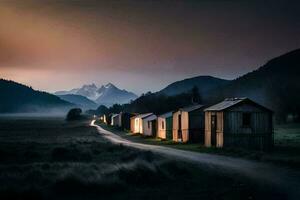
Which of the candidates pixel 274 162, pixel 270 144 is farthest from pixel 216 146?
pixel 274 162

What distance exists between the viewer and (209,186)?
57.0ft

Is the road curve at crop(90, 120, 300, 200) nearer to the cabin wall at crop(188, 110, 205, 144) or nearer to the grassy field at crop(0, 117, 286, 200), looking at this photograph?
the grassy field at crop(0, 117, 286, 200)

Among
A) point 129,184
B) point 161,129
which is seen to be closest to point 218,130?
point 161,129

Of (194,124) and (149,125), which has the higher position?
(194,124)

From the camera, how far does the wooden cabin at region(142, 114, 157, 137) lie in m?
60.4

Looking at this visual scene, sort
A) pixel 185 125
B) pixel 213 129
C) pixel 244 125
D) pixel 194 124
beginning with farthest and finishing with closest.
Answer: pixel 185 125
pixel 194 124
pixel 213 129
pixel 244 125

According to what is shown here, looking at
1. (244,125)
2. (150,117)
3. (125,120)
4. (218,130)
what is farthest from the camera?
(125,120)

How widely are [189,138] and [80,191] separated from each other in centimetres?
3022

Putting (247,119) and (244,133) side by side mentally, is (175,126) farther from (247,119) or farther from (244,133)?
(244,133)

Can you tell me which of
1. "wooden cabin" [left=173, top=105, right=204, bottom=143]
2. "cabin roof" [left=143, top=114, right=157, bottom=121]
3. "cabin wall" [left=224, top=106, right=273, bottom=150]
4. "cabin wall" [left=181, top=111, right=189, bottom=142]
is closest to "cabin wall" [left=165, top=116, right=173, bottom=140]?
"cabin wall" [left=181, top=111, right=189, bottom=142]

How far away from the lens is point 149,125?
61.6 m

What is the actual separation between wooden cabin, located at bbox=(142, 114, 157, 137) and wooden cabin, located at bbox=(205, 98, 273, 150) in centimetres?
2445

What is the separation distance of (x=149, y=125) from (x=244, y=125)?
27188 mm

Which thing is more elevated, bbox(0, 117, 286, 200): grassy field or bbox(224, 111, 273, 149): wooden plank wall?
bbox(224, 111, 273, 149): wooden plank wall
